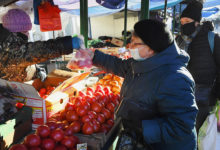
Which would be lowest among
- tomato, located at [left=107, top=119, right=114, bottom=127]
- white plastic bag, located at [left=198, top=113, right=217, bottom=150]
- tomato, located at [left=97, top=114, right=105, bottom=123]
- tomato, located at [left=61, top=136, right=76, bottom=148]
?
white plastic bag, located at [left=198, top=113, right=217, bottom=150]

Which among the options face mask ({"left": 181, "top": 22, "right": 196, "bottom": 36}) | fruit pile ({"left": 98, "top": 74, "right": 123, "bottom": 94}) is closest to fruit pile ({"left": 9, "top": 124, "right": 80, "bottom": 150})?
fruit pile ({"left": 98, "top": 74, "right": 123, "bottom": 94})

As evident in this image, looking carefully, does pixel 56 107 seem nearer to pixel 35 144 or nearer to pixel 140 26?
pixel 35 144

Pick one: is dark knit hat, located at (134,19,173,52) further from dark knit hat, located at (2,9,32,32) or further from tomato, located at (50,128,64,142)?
dark knit hat, located at (2,9,32,32)

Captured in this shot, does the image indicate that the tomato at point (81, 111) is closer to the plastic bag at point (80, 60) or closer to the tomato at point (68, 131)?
the tomato at point (68, 131)

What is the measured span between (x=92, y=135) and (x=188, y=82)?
3.06ft

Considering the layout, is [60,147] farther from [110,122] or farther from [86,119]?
[110,122]

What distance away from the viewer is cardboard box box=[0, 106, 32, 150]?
4.76ft

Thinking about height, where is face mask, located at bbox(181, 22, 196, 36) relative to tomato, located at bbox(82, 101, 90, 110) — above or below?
above

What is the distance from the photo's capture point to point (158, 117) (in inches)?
53.6

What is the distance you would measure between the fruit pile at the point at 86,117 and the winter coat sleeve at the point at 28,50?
634mm

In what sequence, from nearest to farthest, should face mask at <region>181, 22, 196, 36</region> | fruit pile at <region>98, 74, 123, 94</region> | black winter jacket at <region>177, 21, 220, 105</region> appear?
black winter jacket at <region>177, 21, 220, 105</region>, face mask at <region>181, 22, 196, 36</region>, fruit pile at <region>98, 74, 123, 94</region>

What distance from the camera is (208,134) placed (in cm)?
256

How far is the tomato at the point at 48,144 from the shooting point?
1.30 meters

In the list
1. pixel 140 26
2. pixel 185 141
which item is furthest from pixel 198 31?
pixel 185 141
